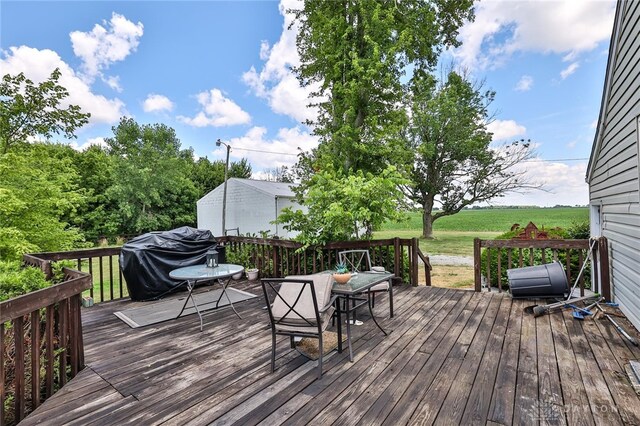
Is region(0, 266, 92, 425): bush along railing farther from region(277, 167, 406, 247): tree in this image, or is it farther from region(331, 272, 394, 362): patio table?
region(277, 167, 406, 247): tree

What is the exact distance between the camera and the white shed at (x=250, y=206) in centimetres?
1384

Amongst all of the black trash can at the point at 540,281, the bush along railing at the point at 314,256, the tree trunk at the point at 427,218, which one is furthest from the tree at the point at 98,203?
the black trash can at the point at 540,281

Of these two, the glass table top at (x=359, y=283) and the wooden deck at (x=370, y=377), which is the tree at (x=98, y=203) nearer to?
the wooden deck at (x=370, y=377)

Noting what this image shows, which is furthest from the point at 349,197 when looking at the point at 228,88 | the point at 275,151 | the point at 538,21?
the point at 275,151

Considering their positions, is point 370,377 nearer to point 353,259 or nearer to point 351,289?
point 351,289

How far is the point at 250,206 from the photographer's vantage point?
14.8m

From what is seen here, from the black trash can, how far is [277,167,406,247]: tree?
6.91 ft

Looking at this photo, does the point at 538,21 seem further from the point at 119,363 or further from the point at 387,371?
the point at 119,363

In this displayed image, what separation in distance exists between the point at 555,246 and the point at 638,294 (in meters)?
1.50

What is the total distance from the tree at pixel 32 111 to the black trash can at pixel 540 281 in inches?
341

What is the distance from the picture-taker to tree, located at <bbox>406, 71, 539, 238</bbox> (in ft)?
51.6

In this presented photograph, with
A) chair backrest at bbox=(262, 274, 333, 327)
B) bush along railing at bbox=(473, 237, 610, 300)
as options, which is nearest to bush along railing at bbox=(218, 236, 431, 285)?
bush along railing at bbox=(473, 237, 610, 300)

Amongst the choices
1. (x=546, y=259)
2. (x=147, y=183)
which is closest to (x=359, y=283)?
(x=546, y=259)

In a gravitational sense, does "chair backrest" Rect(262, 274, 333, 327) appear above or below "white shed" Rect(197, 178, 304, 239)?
below
